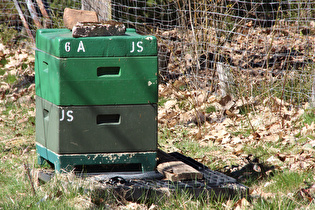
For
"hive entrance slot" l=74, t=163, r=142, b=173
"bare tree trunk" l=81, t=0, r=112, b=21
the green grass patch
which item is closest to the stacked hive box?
"hive entrance slot" l=74, t=163, r=142, b=173

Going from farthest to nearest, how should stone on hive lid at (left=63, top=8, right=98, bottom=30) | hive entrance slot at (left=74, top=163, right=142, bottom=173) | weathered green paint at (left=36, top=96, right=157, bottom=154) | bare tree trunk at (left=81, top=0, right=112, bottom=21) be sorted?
bare tree trunk at (left=81, top=0, right=112, bottom=21) → stone on hive lid at (left=63, top=8, right=98, bottom=30) → hive entrance slot at (left=74, top=163, right=142, bottom=173) → weathered green paint at (left=36, top=96, right=157, bottom=154)

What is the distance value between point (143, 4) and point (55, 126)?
18.0 feet

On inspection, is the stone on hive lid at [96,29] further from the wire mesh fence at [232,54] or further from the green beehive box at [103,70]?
the wire mesh fence at [232,54]

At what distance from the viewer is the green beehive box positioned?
3461 mm

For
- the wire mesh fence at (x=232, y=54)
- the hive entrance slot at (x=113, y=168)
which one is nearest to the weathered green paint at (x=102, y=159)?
the hive entrance slot at (x=113, y=168)

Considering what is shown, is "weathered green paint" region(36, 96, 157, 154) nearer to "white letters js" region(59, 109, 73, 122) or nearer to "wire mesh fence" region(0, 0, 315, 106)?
"white letters js" region(59, 109, 73, 122)

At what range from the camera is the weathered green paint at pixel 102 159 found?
358 cm

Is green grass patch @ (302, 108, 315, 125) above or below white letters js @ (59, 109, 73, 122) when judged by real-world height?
below

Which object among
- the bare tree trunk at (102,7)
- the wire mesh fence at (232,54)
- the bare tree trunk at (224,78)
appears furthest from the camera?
the bare tree trunk at (102,7)

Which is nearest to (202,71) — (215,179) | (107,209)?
(215,179)

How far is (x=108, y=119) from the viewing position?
3.68 metres

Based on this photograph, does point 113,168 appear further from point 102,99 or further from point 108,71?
point 108,71

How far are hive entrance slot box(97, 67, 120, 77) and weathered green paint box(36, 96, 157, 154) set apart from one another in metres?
0.26

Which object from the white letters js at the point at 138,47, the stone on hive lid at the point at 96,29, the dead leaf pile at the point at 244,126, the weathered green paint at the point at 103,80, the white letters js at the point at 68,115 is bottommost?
the dead leaf pile at the point at 244,126
